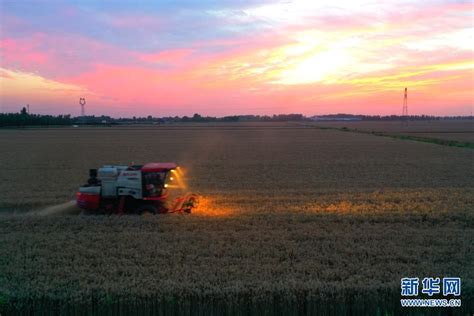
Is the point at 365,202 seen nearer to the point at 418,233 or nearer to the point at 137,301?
the point at 418,233

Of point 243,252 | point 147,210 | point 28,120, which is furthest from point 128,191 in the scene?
point 28,120

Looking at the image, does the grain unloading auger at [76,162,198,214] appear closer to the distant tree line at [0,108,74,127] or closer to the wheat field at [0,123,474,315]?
the wheat field at [0,123,474,315]

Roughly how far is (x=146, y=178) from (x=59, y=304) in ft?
22.2

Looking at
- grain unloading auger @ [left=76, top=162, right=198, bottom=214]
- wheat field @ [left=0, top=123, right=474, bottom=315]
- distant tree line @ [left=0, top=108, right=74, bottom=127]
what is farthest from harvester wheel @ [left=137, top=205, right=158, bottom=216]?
distant tree line @ [left=0, top=108, right=74, bottom=127]

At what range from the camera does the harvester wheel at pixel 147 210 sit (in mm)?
13195

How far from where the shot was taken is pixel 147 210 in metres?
13.2

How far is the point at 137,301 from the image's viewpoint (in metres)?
6.85

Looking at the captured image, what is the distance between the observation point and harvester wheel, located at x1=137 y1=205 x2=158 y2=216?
43.3ft

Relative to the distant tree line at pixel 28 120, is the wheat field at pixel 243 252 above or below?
below

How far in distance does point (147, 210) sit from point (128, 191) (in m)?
0.84

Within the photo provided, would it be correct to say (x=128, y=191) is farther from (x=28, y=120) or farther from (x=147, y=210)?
(x=28, y=120)

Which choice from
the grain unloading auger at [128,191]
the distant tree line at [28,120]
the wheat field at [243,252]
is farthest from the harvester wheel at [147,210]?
the distant tree line at [28,120]

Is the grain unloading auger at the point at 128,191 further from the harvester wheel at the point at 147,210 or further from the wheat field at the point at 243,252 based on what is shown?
the wheat field at the point at 243,252

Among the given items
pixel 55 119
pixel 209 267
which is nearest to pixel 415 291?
pixel 209 267
